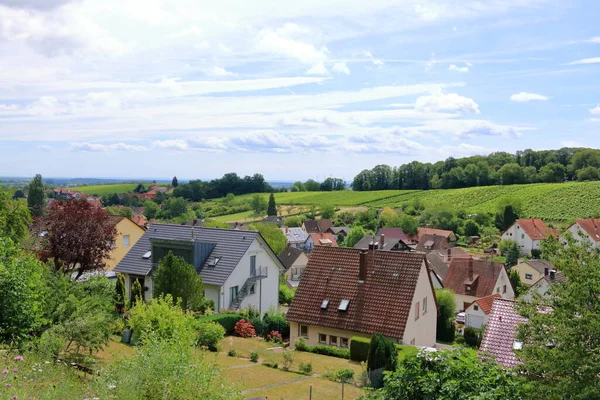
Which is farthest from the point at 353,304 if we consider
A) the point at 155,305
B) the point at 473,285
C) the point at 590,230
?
the point at 590,230

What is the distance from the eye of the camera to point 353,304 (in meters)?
27.1

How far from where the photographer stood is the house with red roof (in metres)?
56.9

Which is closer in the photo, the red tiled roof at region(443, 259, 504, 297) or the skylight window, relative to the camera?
the skylight window

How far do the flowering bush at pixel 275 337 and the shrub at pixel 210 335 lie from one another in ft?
17.7

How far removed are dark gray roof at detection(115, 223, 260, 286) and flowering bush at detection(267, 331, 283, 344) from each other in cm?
422

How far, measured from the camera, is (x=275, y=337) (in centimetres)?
2909

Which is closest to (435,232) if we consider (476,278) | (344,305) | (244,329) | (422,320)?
(476,278)

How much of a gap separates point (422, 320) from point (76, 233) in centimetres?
2013

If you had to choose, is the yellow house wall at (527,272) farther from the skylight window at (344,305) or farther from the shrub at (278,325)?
the skylight window at (344,305)

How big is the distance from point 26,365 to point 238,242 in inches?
843

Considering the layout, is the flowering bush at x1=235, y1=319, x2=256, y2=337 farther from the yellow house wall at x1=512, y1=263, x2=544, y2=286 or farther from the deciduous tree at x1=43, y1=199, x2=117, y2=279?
the yellow house wall at x1=512, y1=263, x2=544, y2=286

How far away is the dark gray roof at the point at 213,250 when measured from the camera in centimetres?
3228

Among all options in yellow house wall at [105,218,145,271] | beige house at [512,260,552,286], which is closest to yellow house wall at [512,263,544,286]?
beige house at [512,260,552,286]

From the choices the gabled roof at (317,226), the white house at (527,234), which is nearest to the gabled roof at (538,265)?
the white house at (527,234)
